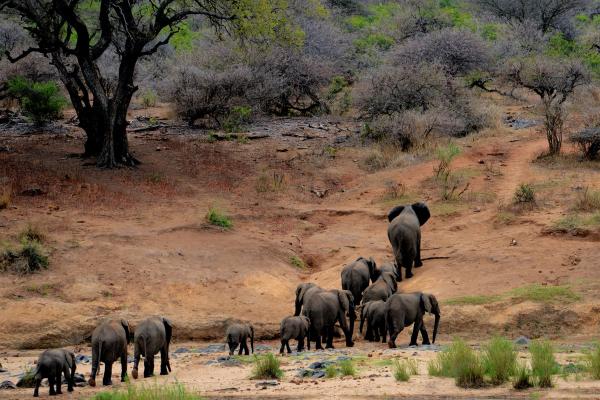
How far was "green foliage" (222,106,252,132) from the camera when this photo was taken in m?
32.1

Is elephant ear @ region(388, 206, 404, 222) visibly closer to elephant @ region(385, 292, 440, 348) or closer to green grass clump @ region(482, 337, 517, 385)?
elephant @ region(385, 292, 440, 348)

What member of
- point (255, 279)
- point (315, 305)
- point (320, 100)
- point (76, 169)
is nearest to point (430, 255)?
point (255, 279)

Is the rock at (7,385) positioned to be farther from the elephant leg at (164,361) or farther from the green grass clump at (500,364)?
the green grass clump at (500,364)

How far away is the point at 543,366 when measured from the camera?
1033cm

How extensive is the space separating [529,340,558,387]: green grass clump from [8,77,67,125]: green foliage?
2428cm

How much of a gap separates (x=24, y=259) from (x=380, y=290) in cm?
699

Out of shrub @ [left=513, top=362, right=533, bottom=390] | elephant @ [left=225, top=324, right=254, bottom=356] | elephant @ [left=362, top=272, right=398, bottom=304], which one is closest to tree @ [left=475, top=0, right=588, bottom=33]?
elephant @ [left=362, top=272, right=398, bottom=304]

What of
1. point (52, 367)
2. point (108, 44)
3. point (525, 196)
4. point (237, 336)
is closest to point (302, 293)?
point (237, 336)

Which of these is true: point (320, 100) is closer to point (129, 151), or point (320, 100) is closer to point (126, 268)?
point (129, 151)

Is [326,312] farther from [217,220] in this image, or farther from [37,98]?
[37,98]

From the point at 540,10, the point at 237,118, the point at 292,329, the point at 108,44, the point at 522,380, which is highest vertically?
the point at 540,10

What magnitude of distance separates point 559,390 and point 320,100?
88.7 feet

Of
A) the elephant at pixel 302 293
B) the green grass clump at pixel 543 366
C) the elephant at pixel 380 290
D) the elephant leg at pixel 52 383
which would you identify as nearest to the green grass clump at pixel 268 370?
the elephant leg at pixel 52 383

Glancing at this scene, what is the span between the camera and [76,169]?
2594cm
